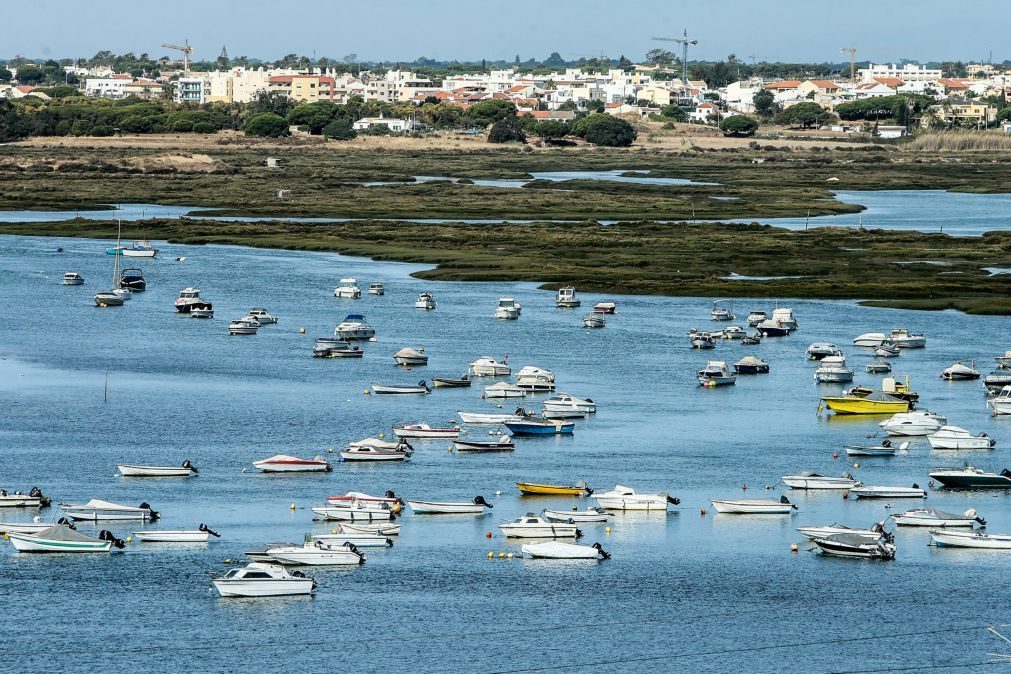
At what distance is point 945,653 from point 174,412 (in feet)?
151

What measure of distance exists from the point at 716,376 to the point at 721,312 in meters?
21.6

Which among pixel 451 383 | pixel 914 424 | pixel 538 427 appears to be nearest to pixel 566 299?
pixel 451 383

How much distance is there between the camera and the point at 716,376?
95.8 meters

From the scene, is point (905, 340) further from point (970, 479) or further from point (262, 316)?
point (262, 316)

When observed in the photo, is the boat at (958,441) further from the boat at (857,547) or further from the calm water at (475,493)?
the boat at (857,547)

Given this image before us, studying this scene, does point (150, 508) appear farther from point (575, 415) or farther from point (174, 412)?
point (575, 415)

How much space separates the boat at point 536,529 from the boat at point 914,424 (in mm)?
26461

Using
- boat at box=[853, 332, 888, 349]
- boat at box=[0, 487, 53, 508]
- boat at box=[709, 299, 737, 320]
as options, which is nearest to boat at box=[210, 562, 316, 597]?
boat at box=[0, 487, 53, 508]

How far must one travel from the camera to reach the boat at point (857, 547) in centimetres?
6262

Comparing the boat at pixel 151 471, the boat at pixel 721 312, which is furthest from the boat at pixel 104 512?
the boat at pixel 721 312

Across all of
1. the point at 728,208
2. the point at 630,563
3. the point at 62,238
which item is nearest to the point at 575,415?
the point at 630,563

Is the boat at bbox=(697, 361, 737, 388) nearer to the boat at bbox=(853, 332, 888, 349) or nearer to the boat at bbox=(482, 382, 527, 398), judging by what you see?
the boat at bbox=(482, 382, 527, 398)

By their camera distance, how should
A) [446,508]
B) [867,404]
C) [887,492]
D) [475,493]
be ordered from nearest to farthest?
[446,508]
[475,493]
[887,492]
[867,404]

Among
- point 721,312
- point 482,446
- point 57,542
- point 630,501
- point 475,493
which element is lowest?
point 475,493
